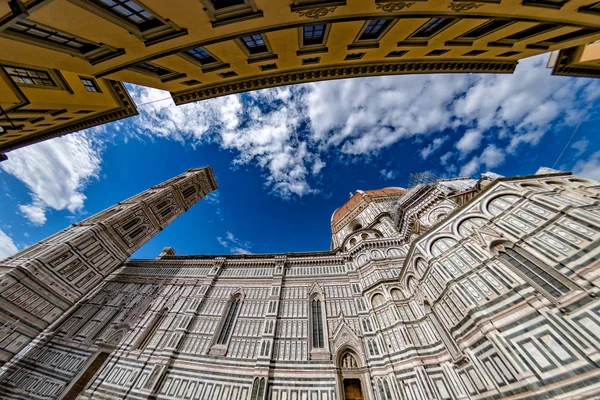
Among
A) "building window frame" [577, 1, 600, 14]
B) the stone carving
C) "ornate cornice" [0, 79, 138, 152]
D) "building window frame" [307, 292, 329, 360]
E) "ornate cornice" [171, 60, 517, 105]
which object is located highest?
"ornate cornice" [0, 79, 138, 152]

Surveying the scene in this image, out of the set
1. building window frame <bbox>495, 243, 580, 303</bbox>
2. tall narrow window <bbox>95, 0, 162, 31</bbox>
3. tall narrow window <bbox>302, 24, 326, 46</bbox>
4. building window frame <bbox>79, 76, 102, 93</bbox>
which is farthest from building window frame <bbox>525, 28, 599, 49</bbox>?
building window frame <bbox>79, 76, 102, 93</bbox>

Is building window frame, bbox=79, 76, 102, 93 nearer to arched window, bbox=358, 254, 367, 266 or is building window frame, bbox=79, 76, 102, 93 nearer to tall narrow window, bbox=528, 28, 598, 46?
arched window, bbox=358, 254, 367, 266

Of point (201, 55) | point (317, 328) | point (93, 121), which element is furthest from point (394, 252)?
point (93, 121)

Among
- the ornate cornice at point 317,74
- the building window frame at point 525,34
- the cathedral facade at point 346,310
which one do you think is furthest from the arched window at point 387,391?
the building window frame at point 525,34

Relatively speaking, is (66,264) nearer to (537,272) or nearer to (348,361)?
(348,361)

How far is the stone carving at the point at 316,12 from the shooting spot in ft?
22.9

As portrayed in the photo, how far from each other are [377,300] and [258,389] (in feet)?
34.2

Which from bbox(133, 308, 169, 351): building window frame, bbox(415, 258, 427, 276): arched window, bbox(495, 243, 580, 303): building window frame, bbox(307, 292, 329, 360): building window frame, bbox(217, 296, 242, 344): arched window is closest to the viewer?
bbox(495, 243, 580, 303): building window frame

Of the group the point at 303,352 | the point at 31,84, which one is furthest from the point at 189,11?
the point at 303,352

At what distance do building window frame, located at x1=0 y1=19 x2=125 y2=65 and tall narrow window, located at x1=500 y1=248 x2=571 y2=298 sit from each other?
19.8 metres

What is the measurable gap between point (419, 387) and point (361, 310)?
5.68 meters

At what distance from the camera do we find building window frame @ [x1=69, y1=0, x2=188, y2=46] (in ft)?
19.1

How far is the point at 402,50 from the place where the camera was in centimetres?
1104

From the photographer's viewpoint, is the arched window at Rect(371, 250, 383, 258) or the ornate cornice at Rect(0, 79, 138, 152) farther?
the arched window at Rect(371, 250, 383, 258)
